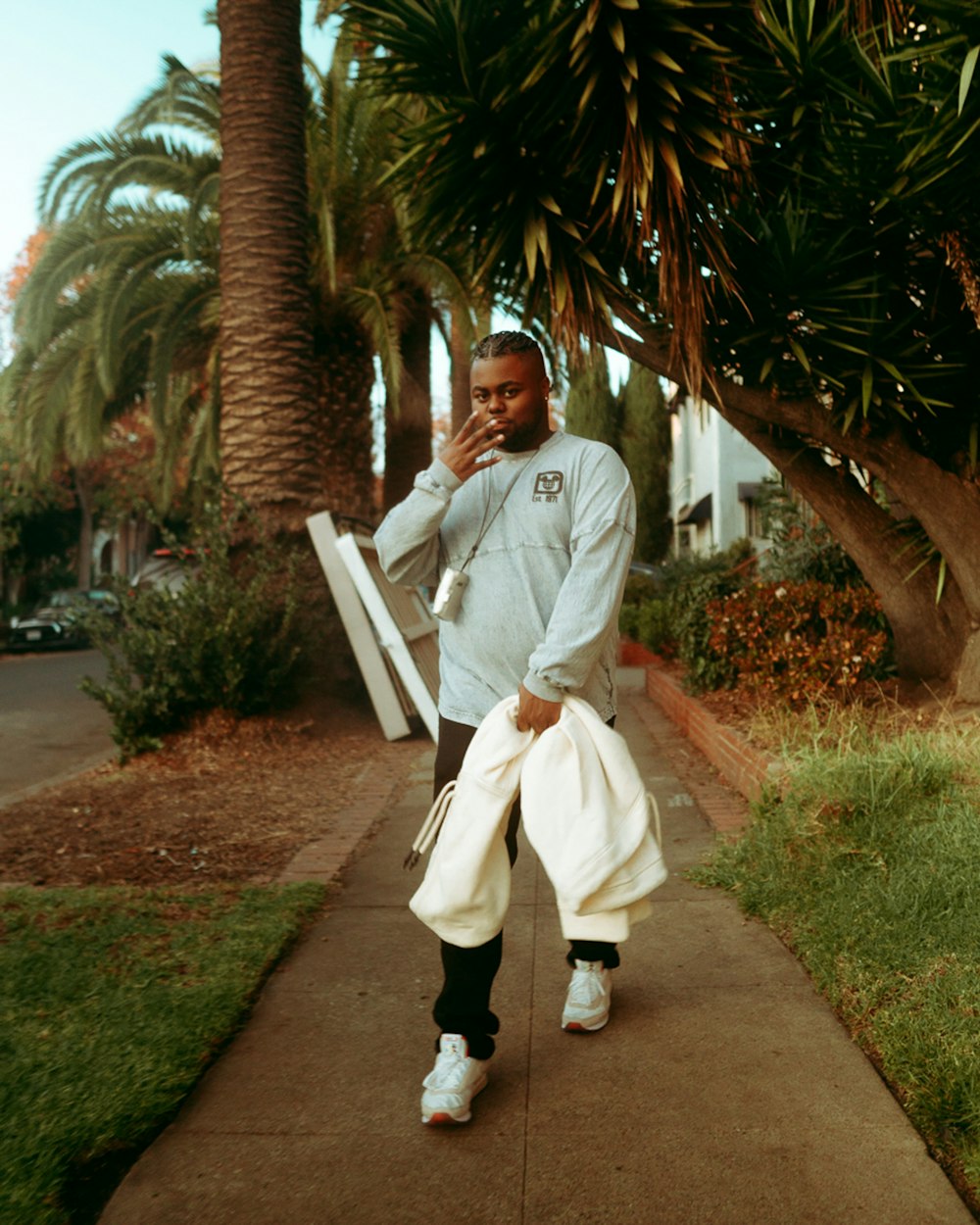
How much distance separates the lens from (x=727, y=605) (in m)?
7.62

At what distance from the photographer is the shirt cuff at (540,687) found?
2.77m

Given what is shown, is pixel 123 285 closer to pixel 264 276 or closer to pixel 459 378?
pixel 459 378

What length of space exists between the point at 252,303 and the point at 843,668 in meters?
4.98

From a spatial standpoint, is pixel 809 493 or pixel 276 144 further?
pixel 276 144

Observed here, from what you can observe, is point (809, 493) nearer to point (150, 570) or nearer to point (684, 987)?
point (684, 987)

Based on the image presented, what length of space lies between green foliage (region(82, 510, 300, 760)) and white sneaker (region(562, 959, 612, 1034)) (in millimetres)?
4651

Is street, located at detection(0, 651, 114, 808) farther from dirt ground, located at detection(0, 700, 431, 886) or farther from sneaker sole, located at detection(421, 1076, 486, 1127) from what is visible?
sneaker sole, located at detection(421, 1076, 486, 1127)

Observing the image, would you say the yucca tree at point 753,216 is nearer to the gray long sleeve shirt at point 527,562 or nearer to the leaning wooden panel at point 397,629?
the leaning wooden panel at point 397,629

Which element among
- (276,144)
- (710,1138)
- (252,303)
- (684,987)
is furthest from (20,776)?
(710,1138)

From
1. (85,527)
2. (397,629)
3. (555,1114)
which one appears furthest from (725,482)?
(555,1114)

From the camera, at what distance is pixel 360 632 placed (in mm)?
8633

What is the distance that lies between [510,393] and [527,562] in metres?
0.42

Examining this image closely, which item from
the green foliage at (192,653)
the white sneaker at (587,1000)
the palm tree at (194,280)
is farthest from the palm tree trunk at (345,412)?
the white sneaker at (587,1000)

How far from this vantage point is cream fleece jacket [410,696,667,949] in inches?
109
